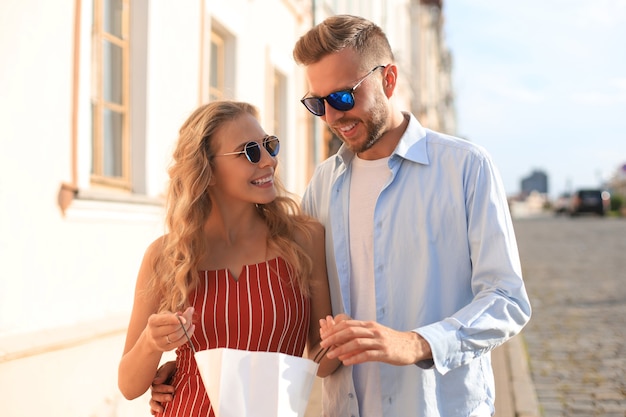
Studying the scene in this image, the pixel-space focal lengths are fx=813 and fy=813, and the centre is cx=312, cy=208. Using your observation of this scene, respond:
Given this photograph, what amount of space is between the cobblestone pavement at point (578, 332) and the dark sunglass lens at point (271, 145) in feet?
13.9

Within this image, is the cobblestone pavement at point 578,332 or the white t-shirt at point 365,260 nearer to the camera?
the white t-shirt at point 365,260

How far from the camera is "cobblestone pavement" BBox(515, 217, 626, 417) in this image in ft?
22.3

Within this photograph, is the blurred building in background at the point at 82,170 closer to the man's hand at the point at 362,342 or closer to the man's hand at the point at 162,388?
the man's hand at the point at 162,388

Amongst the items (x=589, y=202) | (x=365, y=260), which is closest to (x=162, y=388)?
(x=365, y=260)

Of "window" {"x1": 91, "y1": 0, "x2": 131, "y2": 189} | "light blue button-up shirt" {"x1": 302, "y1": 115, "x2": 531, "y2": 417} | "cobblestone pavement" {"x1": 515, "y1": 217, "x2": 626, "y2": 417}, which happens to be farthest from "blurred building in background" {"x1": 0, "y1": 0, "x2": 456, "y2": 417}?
"cobblestone pavement" {"x1": 515, "y1": 217, "x2": 626, "y2": 417}

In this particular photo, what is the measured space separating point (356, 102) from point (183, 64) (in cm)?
528

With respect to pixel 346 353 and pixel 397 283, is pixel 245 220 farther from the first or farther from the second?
pixel 346 353

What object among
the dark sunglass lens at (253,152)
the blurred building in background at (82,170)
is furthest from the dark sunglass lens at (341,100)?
the blurred building in background at (82,170)

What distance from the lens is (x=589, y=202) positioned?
156 ft

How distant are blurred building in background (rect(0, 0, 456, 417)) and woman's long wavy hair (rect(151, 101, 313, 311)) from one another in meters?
0.51

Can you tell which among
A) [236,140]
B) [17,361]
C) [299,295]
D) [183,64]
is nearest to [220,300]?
[299,295]

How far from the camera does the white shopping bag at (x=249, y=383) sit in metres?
2.24

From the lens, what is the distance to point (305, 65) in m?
2.73

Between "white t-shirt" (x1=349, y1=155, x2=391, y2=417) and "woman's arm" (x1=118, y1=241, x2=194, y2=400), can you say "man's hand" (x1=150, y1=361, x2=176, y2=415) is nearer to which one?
"woman's arm" (x1=118, y1=241, x2=194, y2=400)
